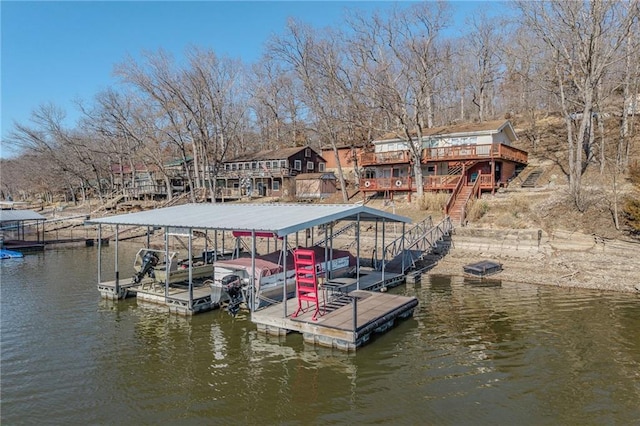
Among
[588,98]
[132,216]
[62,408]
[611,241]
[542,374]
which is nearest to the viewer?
[62,408]

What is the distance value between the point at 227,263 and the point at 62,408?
7310 millimetres

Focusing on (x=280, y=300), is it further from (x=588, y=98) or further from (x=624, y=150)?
(x=624, y=150)

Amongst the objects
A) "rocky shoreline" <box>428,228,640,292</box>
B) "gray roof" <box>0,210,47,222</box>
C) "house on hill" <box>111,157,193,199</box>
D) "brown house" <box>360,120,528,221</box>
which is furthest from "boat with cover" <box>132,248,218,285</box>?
"house on hill" <box>111,157,193,199</box>

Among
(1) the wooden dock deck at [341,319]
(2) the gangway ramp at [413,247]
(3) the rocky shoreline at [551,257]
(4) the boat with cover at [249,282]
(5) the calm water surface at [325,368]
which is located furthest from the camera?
(2) the gangway ramp at [413,247]

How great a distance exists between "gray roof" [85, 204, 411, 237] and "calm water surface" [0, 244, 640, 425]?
324cm

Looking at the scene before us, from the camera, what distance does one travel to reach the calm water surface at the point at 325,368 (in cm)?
870

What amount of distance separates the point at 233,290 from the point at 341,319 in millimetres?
4143

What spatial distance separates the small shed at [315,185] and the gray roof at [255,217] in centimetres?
2707

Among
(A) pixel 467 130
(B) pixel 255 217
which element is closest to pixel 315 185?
(A) pixel 467 130

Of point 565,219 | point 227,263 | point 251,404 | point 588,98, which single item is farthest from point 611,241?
point 251,404

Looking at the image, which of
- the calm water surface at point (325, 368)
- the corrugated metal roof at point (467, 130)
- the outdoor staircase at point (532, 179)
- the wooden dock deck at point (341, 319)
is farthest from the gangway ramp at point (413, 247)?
the corrugated metal roof at point (467, 130)

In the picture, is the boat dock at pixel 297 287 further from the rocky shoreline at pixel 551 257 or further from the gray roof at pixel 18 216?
the gray roof at pixel 18 216

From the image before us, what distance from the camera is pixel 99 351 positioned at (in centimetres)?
1191

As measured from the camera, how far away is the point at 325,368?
10.8m
